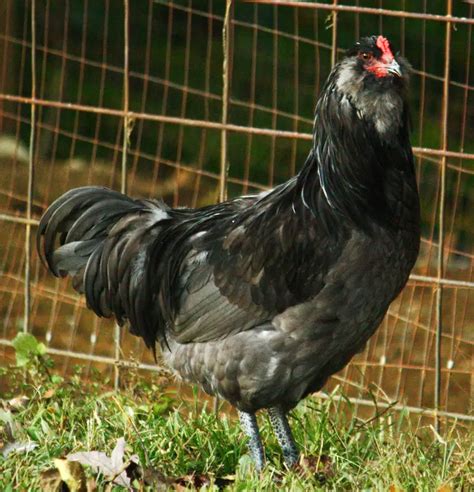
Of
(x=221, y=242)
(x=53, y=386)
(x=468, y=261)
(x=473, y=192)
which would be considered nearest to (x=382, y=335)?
(x=468, y=261)

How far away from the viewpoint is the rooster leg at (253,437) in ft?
16.8

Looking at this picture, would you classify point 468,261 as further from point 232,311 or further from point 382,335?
point 232,311

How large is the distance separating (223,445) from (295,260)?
1060mm

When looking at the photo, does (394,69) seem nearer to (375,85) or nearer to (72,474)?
(375,85)

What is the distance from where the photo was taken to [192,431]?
5441 millimetres

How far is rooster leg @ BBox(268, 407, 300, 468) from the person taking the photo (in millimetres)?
5238

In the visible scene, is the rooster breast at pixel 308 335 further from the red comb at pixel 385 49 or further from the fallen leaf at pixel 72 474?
the fallen leaf at pixel 72 474

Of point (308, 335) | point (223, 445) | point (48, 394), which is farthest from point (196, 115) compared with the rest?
point (308, 335)

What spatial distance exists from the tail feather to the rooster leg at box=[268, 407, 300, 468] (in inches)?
31.5

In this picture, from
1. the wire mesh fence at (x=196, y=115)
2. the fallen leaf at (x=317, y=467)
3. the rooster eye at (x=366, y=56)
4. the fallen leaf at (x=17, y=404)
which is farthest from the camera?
the wire mesh fence at (x=196, y=115)

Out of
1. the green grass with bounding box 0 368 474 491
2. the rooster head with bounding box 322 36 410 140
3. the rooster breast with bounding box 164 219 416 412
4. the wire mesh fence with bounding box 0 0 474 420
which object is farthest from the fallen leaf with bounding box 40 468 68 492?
the wire mesh fence with bounding box 0 0 474 420

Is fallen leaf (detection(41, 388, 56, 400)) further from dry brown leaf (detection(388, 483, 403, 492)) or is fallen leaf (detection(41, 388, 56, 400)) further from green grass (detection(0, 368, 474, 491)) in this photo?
dry brown leaf (detection(388, 483, 403, 492))

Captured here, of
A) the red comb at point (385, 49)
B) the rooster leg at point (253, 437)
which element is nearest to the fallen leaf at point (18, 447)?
the rooster leg at point (253, 437)

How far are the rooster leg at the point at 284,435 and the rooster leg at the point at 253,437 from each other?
0.11 m
